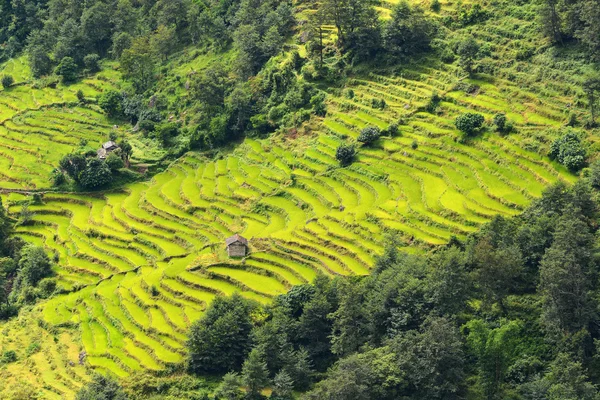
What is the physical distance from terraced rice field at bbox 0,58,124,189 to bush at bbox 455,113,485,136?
107 feet

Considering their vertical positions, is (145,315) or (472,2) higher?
(472,2)

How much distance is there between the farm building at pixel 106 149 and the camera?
6758cm

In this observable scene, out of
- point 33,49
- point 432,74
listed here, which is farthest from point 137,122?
point 432,74

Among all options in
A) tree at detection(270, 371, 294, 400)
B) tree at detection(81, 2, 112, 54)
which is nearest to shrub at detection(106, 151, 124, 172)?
tree at detection(81, 2, 112, 54)

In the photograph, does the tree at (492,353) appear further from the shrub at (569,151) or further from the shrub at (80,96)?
the shrub at (80,96)

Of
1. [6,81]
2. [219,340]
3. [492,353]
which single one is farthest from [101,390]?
[6,81]

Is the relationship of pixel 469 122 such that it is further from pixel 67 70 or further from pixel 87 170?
pixel 67 70

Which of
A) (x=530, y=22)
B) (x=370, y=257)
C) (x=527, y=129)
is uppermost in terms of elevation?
(x=530, y=22)

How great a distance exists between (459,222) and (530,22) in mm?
21149

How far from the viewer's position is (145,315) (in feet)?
162

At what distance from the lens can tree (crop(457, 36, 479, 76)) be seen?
199 ft

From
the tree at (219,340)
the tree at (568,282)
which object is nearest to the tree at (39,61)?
the tree at (219,340)

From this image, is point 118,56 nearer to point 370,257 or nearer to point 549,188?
point 370,257

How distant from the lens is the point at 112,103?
249ft
